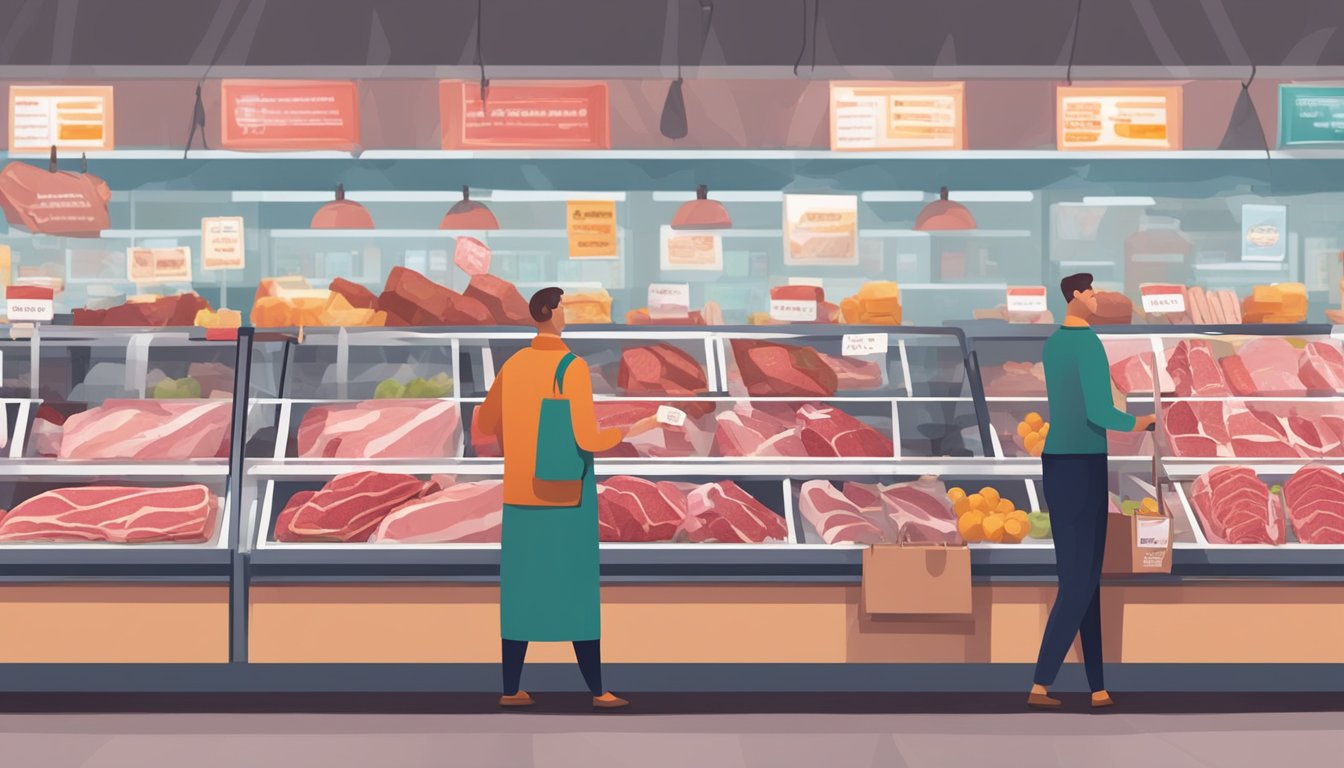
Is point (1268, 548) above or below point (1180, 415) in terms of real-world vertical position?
below

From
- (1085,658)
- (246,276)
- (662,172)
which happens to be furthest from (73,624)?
(662,172)

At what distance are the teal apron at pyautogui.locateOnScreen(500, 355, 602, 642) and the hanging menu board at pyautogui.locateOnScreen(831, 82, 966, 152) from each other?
2.31 metres

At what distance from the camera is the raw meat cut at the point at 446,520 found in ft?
16.3

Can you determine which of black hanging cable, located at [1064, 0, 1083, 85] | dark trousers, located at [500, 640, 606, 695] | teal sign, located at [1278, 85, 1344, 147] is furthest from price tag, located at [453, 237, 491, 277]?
teal sign, located at [1278, 85, 1344, 147]

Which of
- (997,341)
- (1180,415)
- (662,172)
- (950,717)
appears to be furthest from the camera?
(662,172)

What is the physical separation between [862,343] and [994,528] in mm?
965

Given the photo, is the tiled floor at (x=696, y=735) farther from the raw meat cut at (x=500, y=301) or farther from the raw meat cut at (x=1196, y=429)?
the raw meat cut at (x=500, y=301)

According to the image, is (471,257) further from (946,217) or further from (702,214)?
(946,217)

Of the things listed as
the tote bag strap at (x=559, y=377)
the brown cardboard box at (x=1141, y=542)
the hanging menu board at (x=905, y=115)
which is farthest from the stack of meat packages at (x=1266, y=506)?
the tote bag strap at (x=559, y=377)

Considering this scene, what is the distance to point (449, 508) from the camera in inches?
199

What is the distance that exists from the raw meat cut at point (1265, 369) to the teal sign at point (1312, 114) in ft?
3.97

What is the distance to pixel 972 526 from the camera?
194 inches

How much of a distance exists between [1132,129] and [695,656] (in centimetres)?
319

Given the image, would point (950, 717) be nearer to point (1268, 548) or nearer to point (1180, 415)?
point (1268, 548)
